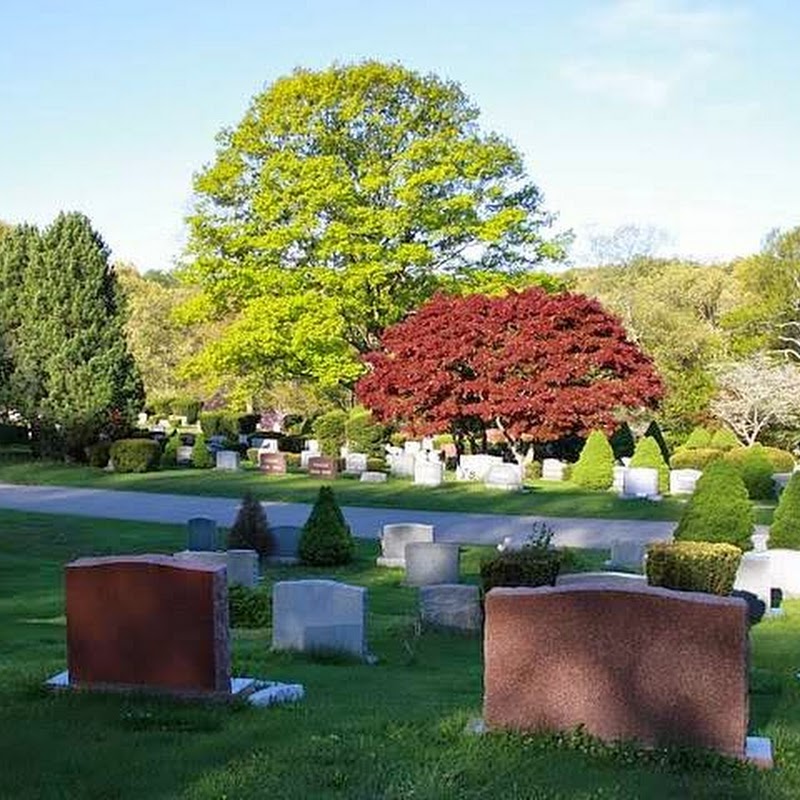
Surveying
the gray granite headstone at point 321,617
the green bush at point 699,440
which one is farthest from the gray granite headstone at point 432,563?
the green bush at point 699,440

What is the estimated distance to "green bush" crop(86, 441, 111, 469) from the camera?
3988 centimetres

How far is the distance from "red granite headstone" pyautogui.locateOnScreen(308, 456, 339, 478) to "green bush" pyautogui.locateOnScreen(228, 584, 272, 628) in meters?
23.1

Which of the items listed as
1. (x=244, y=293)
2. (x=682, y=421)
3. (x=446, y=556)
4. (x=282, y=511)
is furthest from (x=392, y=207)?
(x=446, y=556)

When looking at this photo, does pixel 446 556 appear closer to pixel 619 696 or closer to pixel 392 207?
pixel 619 696

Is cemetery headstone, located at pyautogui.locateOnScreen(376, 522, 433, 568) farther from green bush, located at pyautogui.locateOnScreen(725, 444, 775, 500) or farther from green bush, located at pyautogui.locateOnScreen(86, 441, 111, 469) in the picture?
green bush, located at pyautogui.locateOnScreen(86, 441, 111, 469)

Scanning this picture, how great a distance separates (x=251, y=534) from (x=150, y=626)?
13.0 m

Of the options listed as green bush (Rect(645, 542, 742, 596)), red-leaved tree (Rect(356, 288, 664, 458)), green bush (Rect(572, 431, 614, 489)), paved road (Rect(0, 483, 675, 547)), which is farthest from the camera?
red-leaved tree (Rect(356, 288, 664, 458))

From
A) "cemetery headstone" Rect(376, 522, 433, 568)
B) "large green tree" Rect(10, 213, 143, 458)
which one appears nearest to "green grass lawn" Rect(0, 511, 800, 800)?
"cemetery headstone" Rect(376, 522, 433, 568)

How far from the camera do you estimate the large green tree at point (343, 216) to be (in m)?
46.3

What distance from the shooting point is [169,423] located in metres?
64.4

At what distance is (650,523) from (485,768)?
2199 cm

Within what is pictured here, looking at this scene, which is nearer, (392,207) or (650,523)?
(650,523)

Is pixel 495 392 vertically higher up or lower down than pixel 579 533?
higher up


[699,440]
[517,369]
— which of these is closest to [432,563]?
[517,369]
